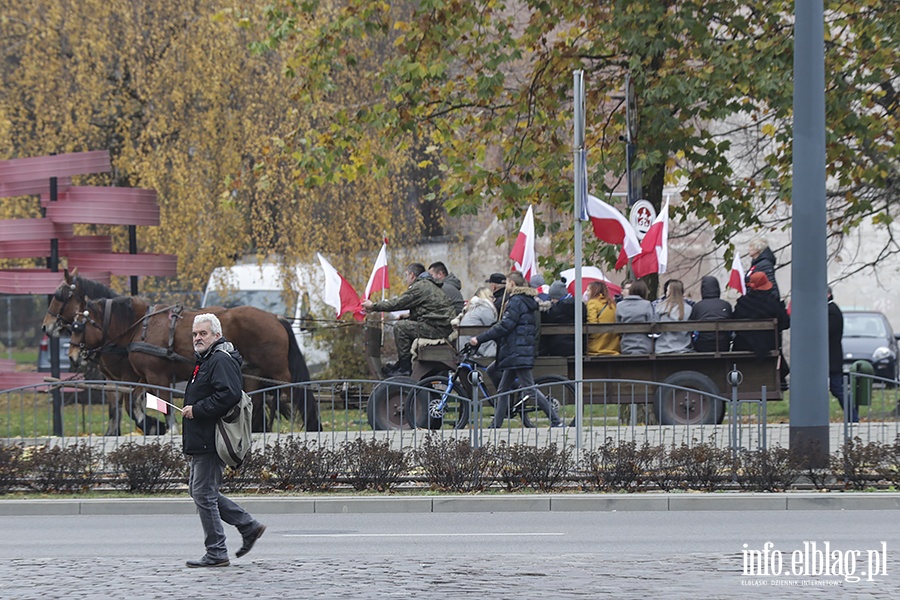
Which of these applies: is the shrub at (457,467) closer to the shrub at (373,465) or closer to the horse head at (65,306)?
the shrub at (373,465)

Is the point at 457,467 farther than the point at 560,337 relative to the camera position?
No

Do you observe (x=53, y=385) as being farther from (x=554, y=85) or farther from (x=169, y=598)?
(x=554, y=85)

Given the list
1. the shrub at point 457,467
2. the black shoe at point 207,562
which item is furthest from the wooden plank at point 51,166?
the black shoe at point 207,562

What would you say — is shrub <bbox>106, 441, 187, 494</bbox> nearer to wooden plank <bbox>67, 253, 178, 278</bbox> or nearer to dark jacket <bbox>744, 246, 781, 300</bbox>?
dark jacket <bbox>744, 246, 781, 300</bbox>

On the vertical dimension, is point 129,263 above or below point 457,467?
above

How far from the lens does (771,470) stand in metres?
13.4

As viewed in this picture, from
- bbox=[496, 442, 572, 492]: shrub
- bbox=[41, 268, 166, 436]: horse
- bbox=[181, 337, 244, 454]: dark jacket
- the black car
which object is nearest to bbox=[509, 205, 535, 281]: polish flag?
bbox=[496, 442, 572, 492]: shrub

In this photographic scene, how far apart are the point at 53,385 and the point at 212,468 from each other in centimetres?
544

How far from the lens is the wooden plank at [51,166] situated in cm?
2212

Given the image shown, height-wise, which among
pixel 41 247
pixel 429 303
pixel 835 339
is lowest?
pixel 835 339

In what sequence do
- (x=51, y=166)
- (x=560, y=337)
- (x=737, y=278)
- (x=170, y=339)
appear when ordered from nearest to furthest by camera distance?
(x=560, y=337), (x=170, y=339), (x=737, y=278), (x=51, y=166)

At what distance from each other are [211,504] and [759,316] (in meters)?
10.0

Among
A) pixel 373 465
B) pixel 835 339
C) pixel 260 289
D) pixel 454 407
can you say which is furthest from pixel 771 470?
pixel 260 289

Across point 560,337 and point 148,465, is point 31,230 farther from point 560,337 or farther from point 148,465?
point 148,465
